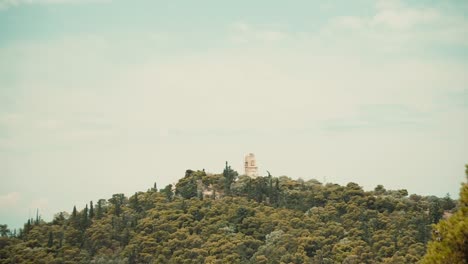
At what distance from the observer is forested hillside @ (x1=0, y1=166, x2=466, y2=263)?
76000mm

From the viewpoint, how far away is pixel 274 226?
8375cm

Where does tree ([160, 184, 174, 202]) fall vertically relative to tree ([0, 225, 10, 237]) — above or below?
above

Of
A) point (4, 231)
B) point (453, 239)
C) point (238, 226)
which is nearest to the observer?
point (453, 239)

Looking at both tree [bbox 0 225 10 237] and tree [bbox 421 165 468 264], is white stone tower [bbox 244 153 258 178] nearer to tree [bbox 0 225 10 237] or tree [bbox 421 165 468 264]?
tree [bbox 0 225 10 237]

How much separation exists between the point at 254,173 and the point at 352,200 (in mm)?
17368

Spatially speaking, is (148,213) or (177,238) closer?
(177,238)

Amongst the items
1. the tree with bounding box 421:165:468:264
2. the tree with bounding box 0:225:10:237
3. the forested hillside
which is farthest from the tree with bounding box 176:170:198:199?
the tree with bounding box 421:165:468:264

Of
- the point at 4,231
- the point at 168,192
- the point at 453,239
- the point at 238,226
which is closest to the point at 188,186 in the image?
the point at 168,192

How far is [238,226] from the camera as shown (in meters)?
85.5

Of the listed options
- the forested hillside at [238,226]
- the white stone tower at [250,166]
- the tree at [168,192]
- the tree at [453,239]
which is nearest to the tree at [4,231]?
the forested hillside at [238,226]

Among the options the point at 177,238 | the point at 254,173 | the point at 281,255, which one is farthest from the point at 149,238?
the point at 254,173

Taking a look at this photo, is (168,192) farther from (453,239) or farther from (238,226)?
(453,239)

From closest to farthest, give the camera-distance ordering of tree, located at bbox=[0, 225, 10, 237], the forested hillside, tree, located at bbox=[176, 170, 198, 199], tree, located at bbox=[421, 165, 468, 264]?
tree, located at bbox=[421, 165, 468, 264] < the forested hillside < tree, located at bbox=[0, 225, 10, 237] < tree, located at bbox=[176, 170, 198, 199]

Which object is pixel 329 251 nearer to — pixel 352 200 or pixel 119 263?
pixel 352 200
